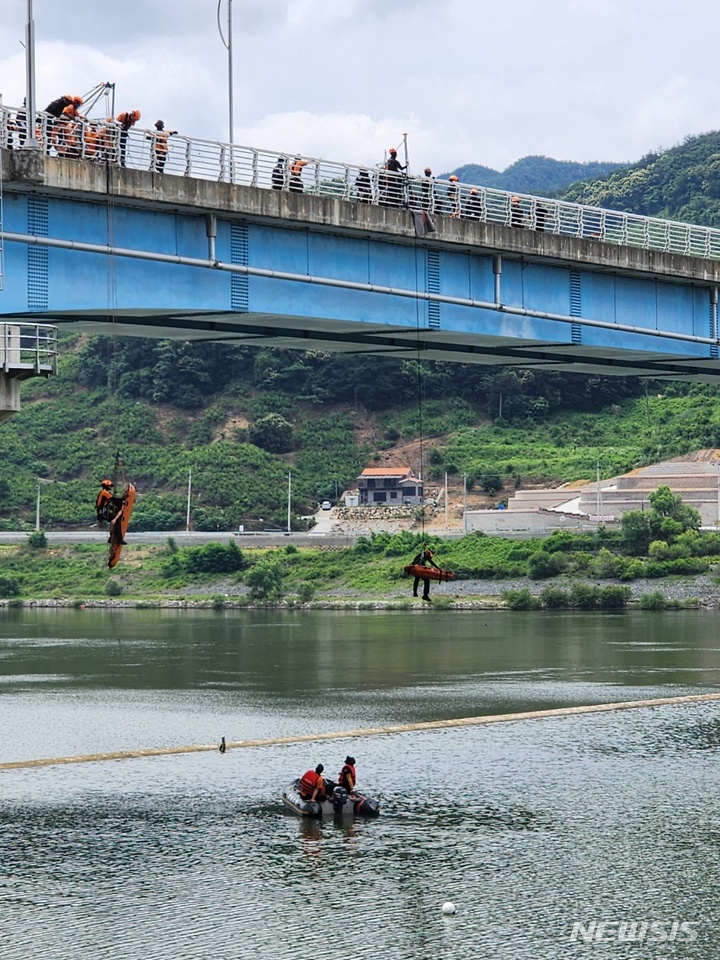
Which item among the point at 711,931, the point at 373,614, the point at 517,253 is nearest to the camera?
the point at 711,931

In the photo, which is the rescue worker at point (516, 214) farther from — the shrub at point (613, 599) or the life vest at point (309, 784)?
the shrub at point (613, 599)

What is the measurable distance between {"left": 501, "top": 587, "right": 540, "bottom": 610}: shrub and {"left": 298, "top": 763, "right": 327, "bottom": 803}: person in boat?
259 ft

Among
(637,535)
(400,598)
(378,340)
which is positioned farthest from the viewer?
(637,535)

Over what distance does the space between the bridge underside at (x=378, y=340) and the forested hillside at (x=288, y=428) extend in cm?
10720

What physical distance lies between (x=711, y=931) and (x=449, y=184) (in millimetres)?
23668

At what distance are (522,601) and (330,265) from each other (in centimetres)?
7947

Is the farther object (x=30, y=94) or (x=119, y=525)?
(x=30, y=94)

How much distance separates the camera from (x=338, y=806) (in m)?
42.9

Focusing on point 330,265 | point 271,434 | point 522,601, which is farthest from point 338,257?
point 271,434

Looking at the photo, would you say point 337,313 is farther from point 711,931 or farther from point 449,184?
point 711,931

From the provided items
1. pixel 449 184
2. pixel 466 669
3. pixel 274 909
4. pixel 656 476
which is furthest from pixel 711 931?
pixel 656 476

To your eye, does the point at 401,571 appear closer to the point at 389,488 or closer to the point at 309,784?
the point at 389,488

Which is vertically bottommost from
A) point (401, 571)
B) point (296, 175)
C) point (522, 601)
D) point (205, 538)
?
point (522, 601)

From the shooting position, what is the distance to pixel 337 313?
4444 cm
